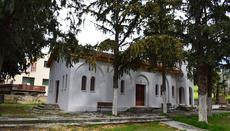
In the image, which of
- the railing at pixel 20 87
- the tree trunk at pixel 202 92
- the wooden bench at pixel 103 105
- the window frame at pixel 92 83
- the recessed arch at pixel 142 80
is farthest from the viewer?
the railing at pixel 20 87

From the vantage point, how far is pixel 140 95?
30594mm

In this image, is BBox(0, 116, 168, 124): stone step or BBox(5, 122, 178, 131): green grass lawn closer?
BBox(5, 122, 178, 131): green grass lawn

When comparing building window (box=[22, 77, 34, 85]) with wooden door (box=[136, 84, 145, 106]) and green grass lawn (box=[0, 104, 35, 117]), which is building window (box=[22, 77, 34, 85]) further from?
wooden door (box=[136, 84, 145, 106])

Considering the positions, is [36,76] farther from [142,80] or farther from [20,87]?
[142,80]

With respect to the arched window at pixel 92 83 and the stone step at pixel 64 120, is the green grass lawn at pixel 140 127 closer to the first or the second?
the stone step at pixel 64 120

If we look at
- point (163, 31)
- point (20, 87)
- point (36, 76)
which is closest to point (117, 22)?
point (163, 31)

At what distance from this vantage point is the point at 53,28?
13.5 metres

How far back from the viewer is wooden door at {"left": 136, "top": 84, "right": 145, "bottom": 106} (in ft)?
99.4

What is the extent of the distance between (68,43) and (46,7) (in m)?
3.10

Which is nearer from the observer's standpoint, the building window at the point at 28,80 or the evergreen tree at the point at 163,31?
Answer: the evergreen tree at the point at 163,31

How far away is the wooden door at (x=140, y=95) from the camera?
3030 centimetres

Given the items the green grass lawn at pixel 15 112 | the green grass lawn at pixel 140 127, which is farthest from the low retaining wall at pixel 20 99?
the green grass lawn at pixel 140 127

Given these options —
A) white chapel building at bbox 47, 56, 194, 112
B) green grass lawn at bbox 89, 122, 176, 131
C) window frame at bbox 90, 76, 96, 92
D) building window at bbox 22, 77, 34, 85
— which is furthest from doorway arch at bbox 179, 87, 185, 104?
building window at bbox 22, 77, 34, 85

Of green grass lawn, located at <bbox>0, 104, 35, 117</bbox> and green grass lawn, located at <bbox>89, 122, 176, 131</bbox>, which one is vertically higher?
green grass lawn, located at <bbox>0, 104, 35, 117</bbox>
